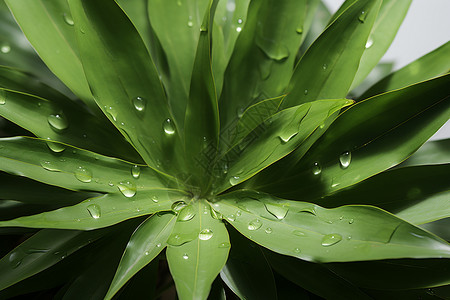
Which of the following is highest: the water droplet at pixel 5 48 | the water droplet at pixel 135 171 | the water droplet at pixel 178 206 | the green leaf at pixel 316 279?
the water droplet at pixel 5 48

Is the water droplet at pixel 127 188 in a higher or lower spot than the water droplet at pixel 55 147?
lower

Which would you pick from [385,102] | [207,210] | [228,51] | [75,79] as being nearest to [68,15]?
[75,79]

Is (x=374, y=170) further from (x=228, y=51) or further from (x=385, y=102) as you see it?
(x=228, y=51)

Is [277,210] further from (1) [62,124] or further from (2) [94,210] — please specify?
(1) [62,124]

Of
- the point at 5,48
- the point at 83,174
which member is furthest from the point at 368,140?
the point at 5,48

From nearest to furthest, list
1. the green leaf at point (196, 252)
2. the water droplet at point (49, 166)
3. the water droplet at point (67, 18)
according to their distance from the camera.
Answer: the green leaf at point (196, 252) < the water droplet at point (49, 166) < the water droplet at point (67, 18)

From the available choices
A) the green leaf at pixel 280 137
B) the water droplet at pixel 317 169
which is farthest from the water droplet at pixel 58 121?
the water droplet at pixel 317 169

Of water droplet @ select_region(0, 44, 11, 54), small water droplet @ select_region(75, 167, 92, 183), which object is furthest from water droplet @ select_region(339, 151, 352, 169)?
water droplet @ select_region(0, 44, 11, 54)

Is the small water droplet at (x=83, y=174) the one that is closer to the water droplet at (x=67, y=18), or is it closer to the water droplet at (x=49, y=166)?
the water droplet at (x=49, y=166)
